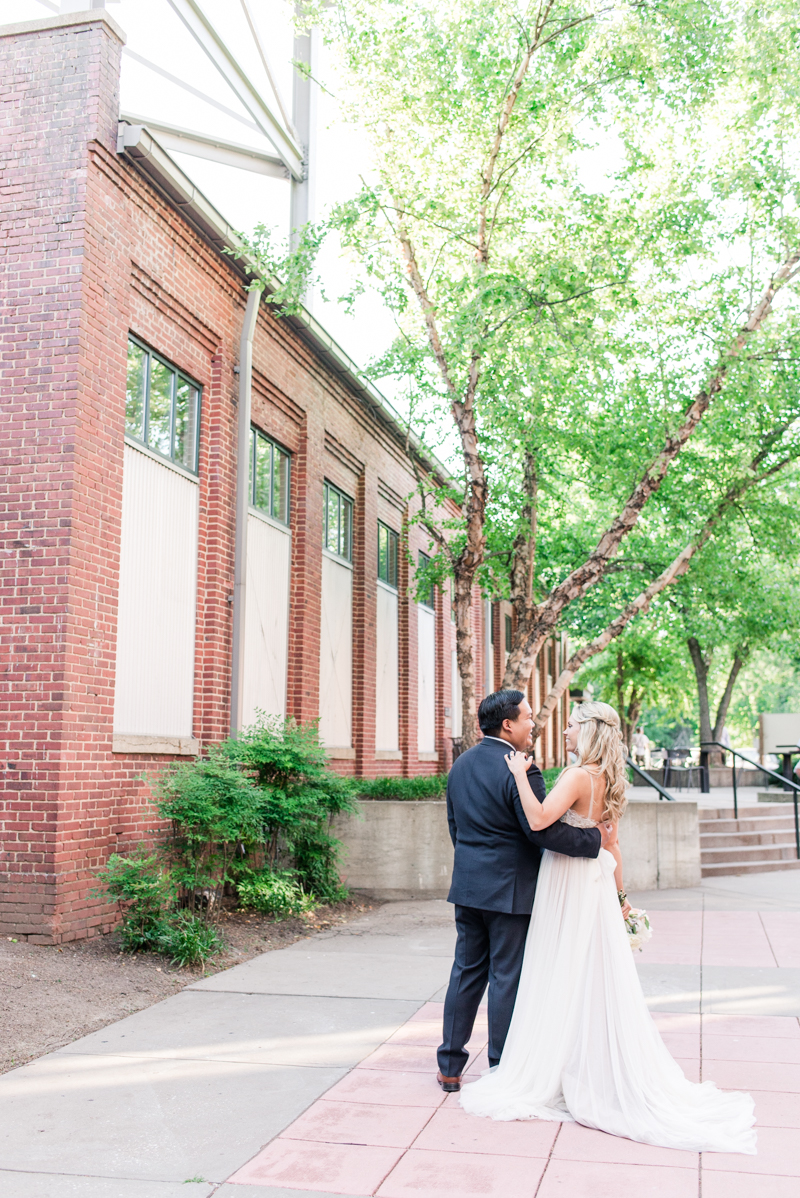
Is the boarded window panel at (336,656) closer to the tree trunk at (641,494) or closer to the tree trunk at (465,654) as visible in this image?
the tree trunk at (465,654)

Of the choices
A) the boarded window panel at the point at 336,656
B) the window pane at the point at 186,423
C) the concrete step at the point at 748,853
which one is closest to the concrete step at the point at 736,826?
the concrete step at the point at 748,853

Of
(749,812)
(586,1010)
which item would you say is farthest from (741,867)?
(586,1010)

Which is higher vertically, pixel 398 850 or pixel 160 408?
pixel 160 408

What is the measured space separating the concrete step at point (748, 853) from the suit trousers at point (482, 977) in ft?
31.4

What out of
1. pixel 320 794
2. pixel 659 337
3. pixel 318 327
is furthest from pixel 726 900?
pixel 318 327

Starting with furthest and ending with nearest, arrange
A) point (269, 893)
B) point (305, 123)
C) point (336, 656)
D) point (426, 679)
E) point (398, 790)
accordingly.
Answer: point (426, 679)
point (305, 123)
point (336, 656)
point (398, 790)
point (269, 893)

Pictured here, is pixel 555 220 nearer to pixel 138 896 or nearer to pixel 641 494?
pixel 641 494

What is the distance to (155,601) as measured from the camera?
10141 mm

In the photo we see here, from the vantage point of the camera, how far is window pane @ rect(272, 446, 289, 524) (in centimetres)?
1351

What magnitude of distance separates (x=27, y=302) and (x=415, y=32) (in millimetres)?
5918

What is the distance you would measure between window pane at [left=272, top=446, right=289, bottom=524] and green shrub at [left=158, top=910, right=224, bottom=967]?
19.9ft

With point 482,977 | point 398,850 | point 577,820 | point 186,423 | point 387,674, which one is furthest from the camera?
point 387,674

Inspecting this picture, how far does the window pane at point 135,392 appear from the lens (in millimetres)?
9945

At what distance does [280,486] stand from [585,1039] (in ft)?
32.4
